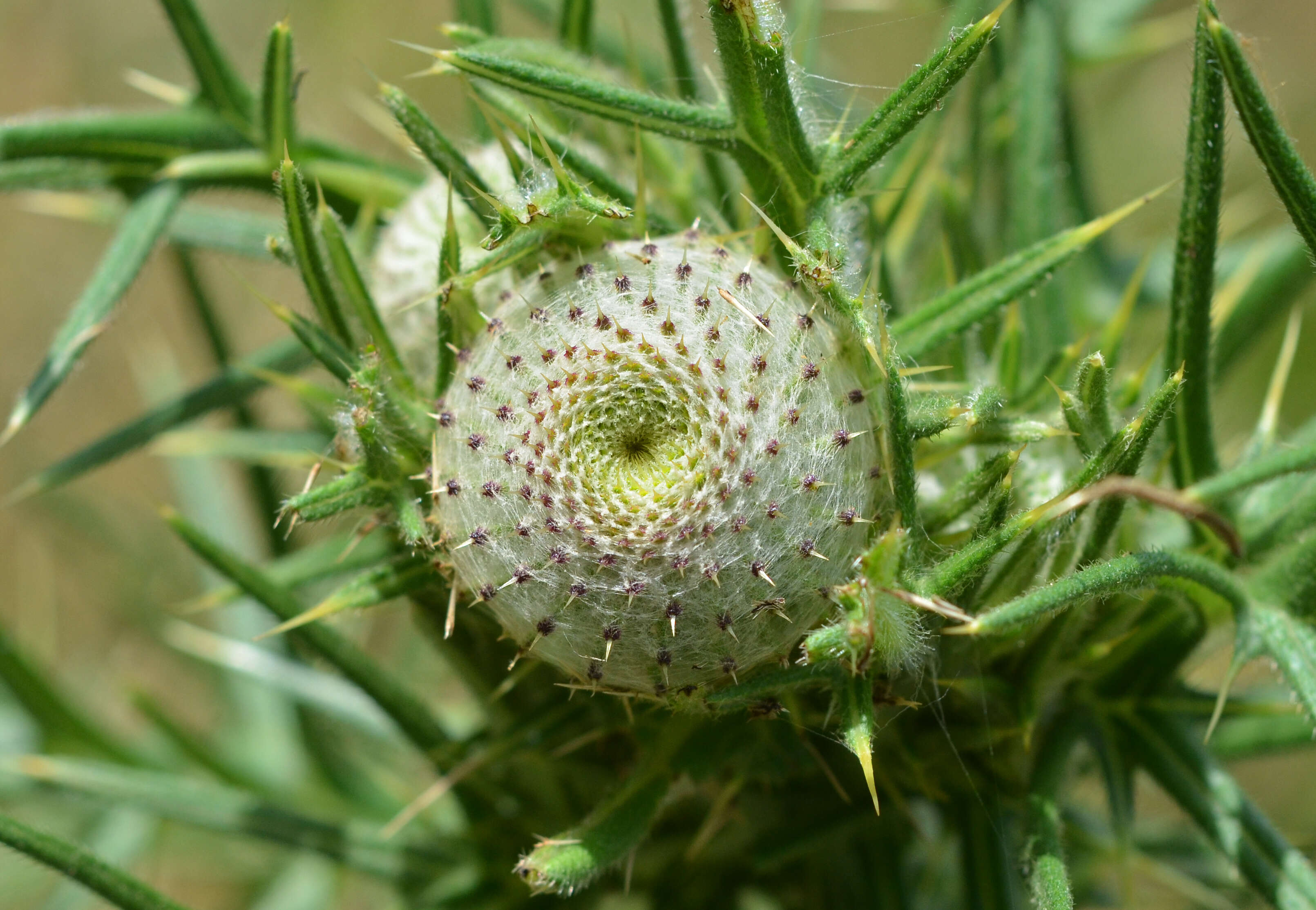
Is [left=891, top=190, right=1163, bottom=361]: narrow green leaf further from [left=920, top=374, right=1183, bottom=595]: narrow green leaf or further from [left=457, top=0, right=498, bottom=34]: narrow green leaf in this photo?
[left=457, top=0, right=498, bottom=34]: narrow green leaf

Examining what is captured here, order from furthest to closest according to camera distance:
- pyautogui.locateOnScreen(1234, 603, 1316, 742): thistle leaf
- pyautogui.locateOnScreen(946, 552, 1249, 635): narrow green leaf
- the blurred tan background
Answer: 1. the blurred tan background
2. pyautogui.locateOnScreen(1234, 603, 1316, 742): thistle leaf
3. pyautogui.locateOnScreen(946, 552, 1249, 635): narrow green leaf

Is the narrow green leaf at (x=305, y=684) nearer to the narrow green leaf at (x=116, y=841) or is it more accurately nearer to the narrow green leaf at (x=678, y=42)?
the narrow green leaf at (x=116, y=841)

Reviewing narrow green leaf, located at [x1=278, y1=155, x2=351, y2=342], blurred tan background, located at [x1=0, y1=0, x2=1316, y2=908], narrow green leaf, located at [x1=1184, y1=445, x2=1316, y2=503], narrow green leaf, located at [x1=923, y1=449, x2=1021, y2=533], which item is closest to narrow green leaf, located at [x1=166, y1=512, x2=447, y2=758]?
narrow green leaf, located at [x1=278, y1=155, x2=351, y2=342]

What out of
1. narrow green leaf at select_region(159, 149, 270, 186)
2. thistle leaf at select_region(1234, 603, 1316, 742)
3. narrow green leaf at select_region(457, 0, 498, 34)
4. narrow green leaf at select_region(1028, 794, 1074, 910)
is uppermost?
narrow green leaf at select_region(457, 0, 498, 34)

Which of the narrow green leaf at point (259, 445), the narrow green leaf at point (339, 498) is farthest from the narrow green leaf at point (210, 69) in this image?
the narrow green leaf at point (339, 498)

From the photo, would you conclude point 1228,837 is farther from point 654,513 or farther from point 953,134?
point 953,134

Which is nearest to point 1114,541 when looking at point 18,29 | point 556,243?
point 556,243
